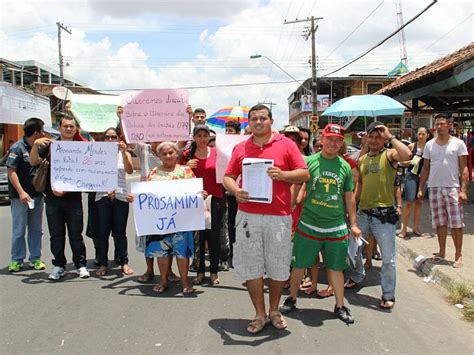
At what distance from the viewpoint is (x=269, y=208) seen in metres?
3.82

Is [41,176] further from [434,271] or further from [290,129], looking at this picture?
[434,271]

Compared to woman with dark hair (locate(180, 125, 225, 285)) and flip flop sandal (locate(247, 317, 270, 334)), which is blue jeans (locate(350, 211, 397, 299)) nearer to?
flip flop sandal (locate(247, 317, 270, 334))

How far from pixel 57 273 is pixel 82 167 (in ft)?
4.38

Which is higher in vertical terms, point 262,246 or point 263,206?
point 263,206

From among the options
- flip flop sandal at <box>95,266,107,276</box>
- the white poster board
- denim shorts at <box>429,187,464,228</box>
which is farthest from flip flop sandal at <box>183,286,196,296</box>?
the white poster board

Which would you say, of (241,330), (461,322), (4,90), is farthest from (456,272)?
(4,90)

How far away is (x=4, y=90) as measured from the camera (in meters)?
22.0

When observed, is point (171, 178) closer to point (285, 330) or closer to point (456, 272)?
point (285, 330)

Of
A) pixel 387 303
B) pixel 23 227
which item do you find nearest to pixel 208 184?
pixel 387 303

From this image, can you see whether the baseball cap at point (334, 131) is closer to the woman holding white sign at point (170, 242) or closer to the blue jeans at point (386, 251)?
the blue jeans at point (386, 251)

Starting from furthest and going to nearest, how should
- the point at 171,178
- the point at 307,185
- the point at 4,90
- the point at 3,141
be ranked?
1. the point at 3,141
2. the point at 4,90
3. the point at 171,178
4. the point at 307,185

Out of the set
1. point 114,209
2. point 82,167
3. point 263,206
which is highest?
point 82,167

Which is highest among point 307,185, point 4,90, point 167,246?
point 4,90

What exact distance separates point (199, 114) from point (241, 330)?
11.2ft
